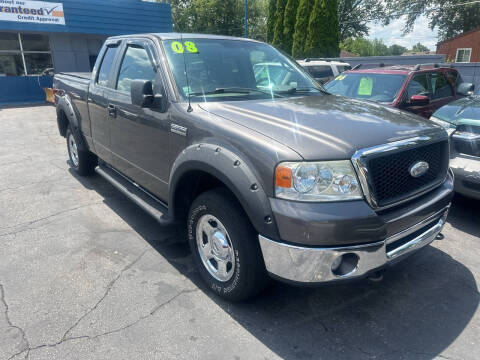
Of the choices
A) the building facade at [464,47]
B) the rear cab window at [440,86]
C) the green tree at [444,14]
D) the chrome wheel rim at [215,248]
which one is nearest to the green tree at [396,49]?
the green tree at [444,14]

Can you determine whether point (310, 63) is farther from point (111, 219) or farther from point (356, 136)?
point (356, 136)

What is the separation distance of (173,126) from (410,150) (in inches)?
70.2

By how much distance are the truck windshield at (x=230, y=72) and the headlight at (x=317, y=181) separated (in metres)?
1.16

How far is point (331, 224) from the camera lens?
85.1 inches

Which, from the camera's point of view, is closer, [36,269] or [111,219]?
[36,269]

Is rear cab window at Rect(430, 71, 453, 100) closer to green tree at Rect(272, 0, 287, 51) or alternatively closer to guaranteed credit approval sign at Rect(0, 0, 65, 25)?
guaranteed credit approval sign at Rect(0, 0, 65, 25)

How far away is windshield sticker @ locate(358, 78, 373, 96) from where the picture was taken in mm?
6684

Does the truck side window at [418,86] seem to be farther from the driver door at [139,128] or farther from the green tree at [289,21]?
the green tree at [289,21]

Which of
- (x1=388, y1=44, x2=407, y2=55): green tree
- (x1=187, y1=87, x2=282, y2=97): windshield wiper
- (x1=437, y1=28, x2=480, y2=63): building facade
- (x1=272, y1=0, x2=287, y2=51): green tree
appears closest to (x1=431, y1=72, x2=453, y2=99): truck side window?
(x1=187, y1=87, x2=282, y2=97): windshield wiper

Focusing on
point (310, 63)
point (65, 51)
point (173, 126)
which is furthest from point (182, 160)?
point (65, 51)

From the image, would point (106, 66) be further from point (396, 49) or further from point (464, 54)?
point (396, 49)

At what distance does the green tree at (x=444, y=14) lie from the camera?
33.4 m

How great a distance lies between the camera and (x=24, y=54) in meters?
16.4

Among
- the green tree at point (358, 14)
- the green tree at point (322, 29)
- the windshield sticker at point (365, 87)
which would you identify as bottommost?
the windshield sticker at point (365, 87)
